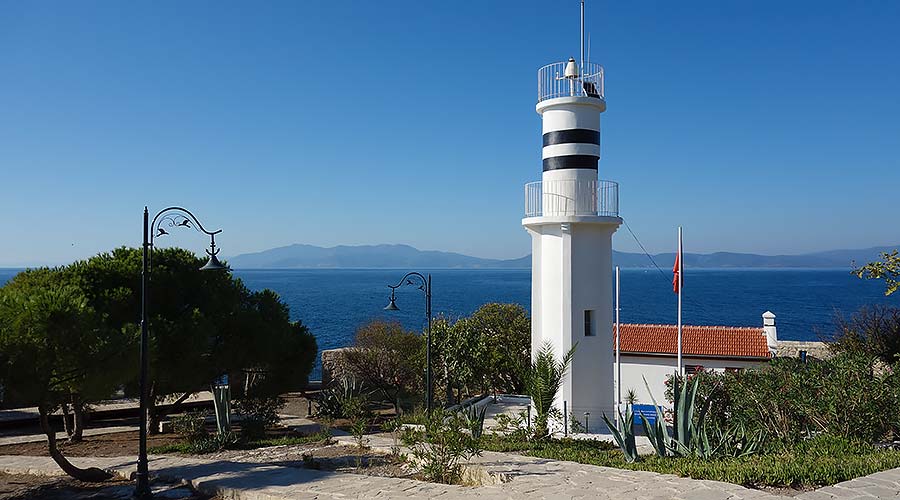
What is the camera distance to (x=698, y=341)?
24453 millimetres

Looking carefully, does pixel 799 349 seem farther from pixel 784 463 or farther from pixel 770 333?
pixel 784 463

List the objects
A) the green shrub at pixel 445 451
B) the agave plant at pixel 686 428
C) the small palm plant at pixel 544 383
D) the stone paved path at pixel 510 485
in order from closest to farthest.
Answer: the stone paved path at pixel 510 485
the green shrub at pixel 445 451
the agave plant at pixel 686 428
the small palm plant at pixel 544 383

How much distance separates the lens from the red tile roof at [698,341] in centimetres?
2358

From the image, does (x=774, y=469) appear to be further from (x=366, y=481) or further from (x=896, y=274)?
(x=896, y=274)

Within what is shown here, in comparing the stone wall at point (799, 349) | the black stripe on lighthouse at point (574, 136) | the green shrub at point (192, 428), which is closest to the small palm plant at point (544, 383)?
the black stripe on lighthouse at point (574, 136)

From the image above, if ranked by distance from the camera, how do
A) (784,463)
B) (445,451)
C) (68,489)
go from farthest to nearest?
1. (68,489)
2. (445,451)
3. (784,463)

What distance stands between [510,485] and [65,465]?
22.1 feet

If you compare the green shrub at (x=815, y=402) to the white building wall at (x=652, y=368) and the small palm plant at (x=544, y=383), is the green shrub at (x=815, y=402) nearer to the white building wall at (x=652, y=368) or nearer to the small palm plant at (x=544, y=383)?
the small palm plant at (x=544, y=383)

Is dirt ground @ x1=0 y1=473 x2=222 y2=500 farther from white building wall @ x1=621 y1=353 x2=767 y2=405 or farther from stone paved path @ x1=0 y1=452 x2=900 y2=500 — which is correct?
white building wall @ x1=621 y1=353 x2=767 y2=405

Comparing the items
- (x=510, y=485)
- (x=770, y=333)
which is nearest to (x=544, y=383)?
(x=510, y=485)

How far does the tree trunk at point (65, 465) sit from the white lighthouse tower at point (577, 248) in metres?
9.32

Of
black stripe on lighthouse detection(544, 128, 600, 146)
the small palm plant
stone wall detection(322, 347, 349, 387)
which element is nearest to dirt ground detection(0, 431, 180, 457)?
the small palm plant

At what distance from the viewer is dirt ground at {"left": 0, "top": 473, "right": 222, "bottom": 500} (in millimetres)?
9383

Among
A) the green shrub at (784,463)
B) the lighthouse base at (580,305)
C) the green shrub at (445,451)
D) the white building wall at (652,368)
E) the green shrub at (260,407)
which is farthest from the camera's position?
the white building wall at (652,368)
